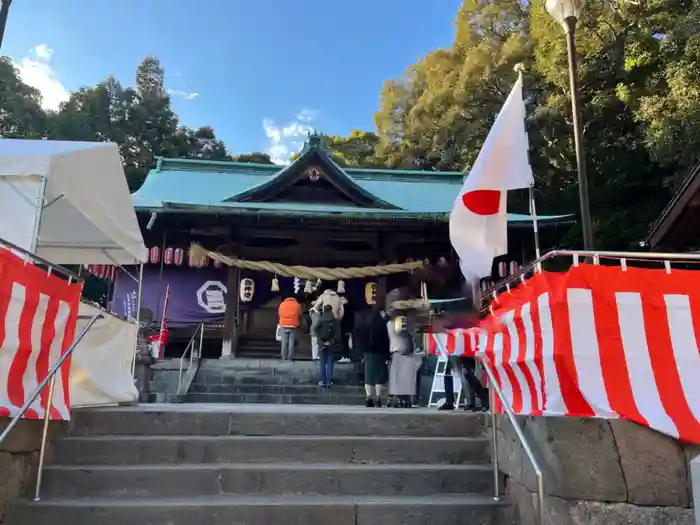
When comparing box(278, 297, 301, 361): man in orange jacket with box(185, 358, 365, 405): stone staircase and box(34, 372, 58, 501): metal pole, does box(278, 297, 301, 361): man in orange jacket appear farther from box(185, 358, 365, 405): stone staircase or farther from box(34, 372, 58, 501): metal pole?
box(34, 372, 58, 501): metal pole

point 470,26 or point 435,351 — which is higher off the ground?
point 470,26

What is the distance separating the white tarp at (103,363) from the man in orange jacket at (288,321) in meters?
4.20

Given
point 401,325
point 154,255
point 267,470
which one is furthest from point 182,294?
point 267,470

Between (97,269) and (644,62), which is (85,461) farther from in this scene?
(644,62)

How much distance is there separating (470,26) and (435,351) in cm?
1779

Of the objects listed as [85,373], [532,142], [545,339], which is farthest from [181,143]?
[545,339]

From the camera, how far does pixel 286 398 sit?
8.86 meters

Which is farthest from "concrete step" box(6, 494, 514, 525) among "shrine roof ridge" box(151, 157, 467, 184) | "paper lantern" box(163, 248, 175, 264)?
"shrine roof ridge" box(151, 157, 467, 184)

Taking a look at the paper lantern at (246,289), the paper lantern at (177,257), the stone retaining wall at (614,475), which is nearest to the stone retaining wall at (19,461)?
the stone retaining wall at (614,475)

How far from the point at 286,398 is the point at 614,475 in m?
6.36

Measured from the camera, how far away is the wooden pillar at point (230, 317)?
471 inches

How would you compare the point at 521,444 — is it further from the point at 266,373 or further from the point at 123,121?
the point at 123,121

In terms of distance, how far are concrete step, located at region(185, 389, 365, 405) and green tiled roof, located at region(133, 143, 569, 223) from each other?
14.6 ft

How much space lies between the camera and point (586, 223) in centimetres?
632
